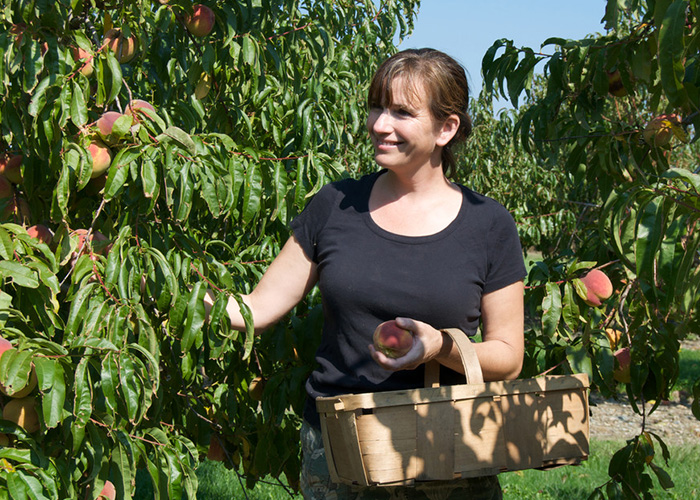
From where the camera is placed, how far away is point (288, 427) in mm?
2191

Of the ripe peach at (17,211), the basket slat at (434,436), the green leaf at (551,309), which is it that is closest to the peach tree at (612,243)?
the green leaf at (551,309)

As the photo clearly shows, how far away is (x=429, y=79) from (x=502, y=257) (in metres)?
0.38

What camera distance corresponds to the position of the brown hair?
1550 mm

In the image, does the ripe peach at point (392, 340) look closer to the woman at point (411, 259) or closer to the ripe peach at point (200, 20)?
the woman at point (411, 259)

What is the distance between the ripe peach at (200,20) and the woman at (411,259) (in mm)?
703

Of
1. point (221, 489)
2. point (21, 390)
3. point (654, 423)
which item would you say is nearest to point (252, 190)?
point (21, 390)

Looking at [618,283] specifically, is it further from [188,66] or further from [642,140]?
[188,66]

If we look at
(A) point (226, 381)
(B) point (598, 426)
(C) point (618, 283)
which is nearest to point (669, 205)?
(C) point (618, 283)

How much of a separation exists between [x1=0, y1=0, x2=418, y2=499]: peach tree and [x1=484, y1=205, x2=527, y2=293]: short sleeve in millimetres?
504

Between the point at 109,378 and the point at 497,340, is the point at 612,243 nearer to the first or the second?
the point at 497,340

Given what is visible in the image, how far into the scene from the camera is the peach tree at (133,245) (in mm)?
1407

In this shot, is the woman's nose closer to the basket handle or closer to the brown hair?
the brown hair

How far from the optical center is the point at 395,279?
1504mm

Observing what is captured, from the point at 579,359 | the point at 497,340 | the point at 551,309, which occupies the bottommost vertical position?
the point at 579,359
